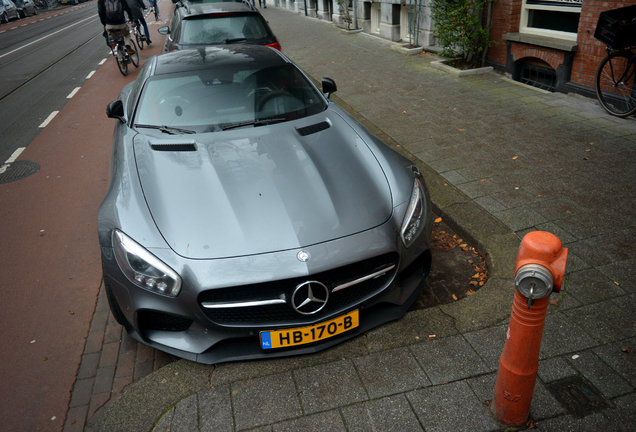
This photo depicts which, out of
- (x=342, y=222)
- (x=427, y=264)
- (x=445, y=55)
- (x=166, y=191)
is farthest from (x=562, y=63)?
(x=166, y=191)

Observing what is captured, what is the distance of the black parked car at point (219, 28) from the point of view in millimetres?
8266

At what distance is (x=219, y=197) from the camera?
3.05m

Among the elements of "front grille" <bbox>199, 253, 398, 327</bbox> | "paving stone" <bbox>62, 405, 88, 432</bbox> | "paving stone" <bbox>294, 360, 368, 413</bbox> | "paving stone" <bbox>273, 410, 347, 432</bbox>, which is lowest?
"paving stone" <bbox>62, 405, 88, 432</bbox>

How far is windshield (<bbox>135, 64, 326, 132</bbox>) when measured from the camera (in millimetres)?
3992

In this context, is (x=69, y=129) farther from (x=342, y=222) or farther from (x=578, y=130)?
(x=578, y=130)

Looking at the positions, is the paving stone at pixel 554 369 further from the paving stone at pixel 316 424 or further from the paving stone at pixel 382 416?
A: the paving stone at pixel 316 424

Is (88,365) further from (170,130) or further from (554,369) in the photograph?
(554,369)

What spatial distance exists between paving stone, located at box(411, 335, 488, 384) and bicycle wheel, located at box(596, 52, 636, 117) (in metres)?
5.07

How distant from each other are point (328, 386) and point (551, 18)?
7988 mm

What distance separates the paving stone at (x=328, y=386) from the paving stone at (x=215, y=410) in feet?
1.30

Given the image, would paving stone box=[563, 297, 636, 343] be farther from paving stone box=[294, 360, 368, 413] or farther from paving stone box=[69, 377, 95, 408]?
paving stone box=[69, 377, 95, 408]

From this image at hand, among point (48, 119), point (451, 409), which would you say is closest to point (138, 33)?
point (48, 119)

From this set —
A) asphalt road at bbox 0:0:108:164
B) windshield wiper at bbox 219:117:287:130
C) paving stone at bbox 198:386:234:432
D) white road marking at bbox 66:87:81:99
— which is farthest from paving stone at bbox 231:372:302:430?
white road marking at bbox 66:87:81:99

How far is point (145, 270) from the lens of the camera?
272 centimetres
